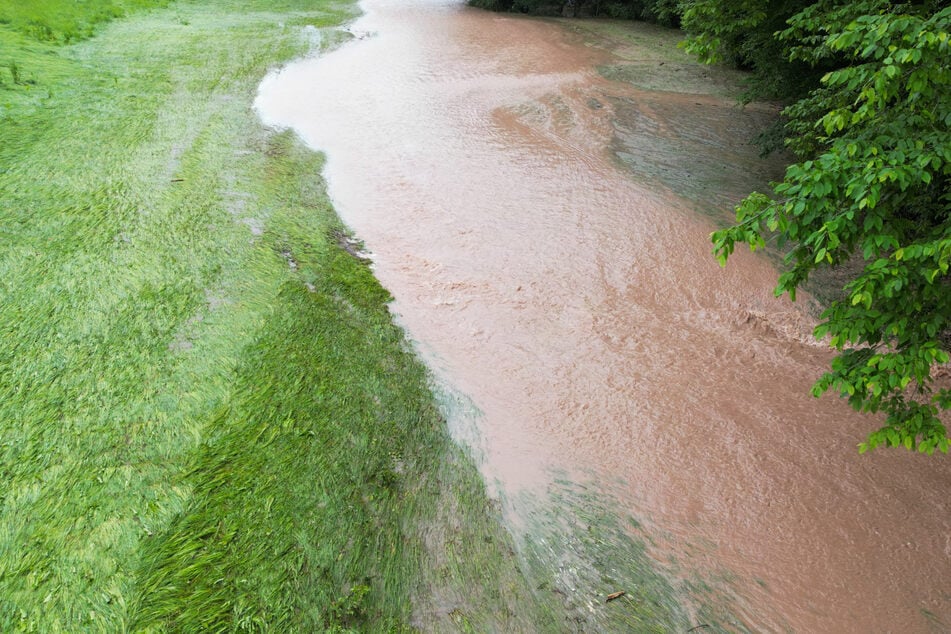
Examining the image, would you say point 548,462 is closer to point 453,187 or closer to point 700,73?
point 453,187

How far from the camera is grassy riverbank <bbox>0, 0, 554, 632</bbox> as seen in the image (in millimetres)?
2820

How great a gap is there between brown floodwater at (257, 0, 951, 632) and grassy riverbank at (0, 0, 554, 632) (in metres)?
0.55

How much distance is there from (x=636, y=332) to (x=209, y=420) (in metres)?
3.26

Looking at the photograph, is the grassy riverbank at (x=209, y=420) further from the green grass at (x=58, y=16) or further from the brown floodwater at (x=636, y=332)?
the green grass at (x=58, y=16)

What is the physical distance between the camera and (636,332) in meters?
4.86

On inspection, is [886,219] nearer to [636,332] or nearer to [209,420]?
Answer: [636,332]

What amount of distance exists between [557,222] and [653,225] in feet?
3.43

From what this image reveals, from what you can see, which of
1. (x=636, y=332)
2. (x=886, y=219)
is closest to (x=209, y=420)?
(x=636, y=332)

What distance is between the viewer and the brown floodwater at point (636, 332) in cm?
326

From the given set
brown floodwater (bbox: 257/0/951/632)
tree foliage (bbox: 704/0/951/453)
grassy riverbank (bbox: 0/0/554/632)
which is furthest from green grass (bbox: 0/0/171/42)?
tree foliage (bbox: 704/0/951/453)

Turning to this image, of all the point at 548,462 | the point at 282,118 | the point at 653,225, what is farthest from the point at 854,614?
the point at 282,118

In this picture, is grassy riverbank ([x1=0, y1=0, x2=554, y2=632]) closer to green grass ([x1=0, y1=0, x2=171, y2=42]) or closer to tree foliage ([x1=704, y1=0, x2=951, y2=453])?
tree foliage ([x1=704, y1=0, x2=951, y2=453])

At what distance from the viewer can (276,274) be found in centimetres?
514

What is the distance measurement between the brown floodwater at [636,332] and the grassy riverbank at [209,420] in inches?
21.8
